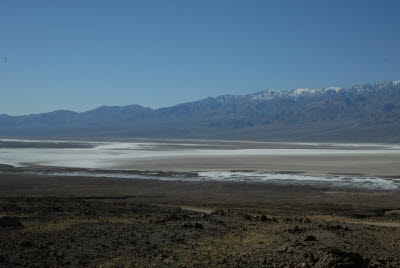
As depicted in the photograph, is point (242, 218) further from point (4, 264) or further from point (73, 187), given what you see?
point (73, 187)

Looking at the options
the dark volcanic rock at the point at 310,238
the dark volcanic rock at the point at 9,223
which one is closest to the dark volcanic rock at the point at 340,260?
the dark volcanic rock at the point at 310,238

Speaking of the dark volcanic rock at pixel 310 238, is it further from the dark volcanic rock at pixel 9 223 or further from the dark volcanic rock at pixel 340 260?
the dark volcanic rock at pixel 9 223

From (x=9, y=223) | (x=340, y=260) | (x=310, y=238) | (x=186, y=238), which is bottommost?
(x=186, y=238)

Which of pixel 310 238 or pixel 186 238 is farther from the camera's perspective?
pixel 186 238

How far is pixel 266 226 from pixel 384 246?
160 inches

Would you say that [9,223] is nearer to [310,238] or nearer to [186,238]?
[186,238]

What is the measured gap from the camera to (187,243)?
11289mm

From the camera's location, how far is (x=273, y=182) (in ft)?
109

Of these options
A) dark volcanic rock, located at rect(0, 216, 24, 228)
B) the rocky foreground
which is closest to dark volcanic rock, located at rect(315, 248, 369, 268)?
the rocky foreground

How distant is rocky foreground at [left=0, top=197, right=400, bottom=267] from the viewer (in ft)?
30.2

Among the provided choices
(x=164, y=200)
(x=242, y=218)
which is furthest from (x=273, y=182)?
(x=242, y=218)

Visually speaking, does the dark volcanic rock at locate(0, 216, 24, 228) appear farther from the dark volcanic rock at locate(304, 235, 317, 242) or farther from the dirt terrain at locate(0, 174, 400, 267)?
the dark volcanic rock at locate(304, 235, 317, 242)

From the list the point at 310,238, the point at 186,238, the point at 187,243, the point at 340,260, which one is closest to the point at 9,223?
the point at 186,238

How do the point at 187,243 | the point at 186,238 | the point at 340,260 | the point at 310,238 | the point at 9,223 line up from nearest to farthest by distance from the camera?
1. the point at 340,260
2. the point at 310,238
3. the point at 187,243
4. the point at 186,238
5. the point at 9,223
